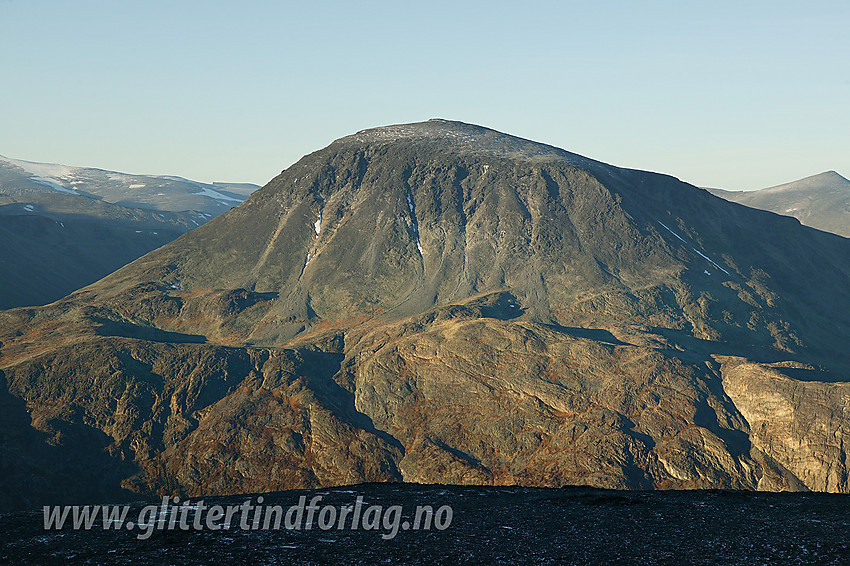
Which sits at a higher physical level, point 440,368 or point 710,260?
point 710,260

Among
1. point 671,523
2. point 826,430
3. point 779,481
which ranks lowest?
point 779,481

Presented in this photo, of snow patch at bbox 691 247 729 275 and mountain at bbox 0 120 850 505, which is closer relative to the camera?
mountain at bbox 0 120 850 505

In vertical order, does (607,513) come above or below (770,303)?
below

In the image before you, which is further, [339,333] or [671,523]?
[339,333]

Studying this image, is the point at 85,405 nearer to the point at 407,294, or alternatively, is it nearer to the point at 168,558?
the point at 407,294

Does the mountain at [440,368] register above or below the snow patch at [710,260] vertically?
below

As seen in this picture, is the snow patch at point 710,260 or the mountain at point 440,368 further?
the snow patch at point 710,260

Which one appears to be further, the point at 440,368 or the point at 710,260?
the point at 710,260

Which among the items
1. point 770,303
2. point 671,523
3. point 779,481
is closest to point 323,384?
point 779,481
